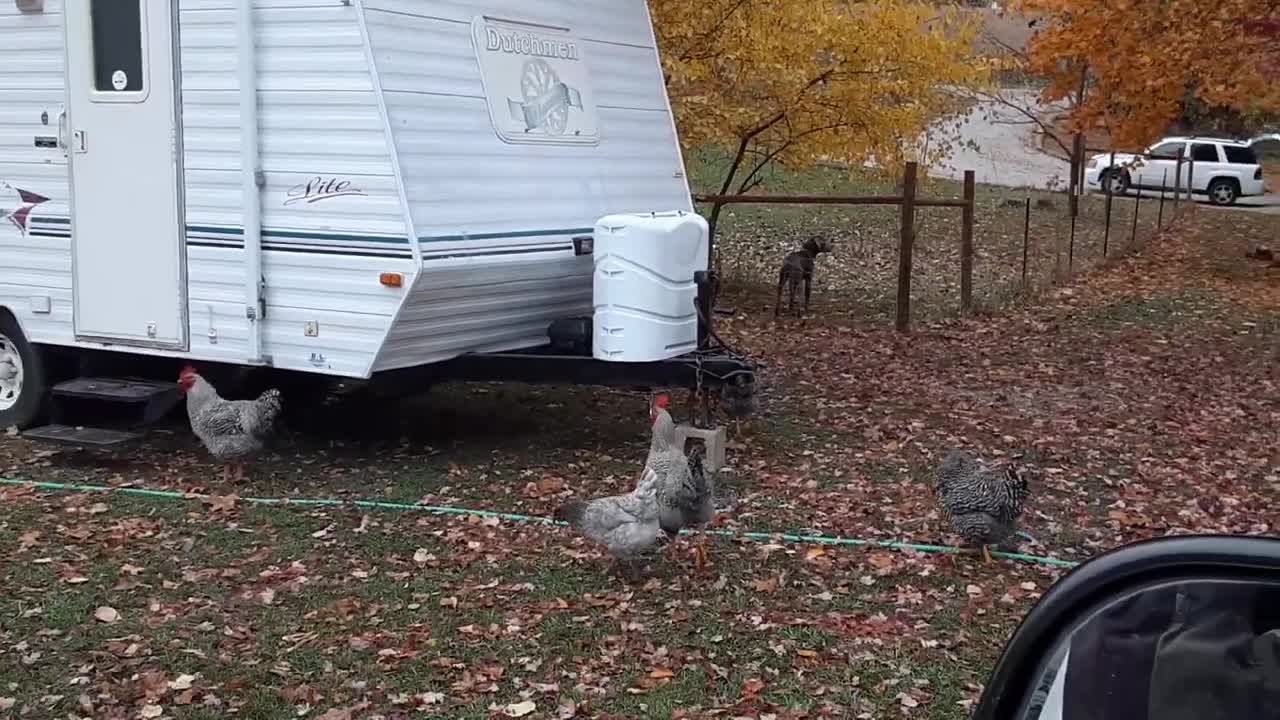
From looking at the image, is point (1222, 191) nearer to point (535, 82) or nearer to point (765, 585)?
point (535, 82)

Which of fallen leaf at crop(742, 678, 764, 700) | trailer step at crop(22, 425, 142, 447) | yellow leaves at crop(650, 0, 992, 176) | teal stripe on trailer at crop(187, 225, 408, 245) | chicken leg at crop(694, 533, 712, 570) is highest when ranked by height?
yellow leaves at crop(650, 0, 992, 176)

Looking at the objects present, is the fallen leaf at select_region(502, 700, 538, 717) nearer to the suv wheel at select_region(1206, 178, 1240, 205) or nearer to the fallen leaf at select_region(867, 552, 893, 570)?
the fallen leaf at select_region(867, 552, 893, 570)

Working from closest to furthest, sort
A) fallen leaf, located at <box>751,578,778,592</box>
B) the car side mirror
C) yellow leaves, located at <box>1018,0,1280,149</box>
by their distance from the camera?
the car side mirror → fallen leaf, located at <box>751,578,778,592</box> → yellow leaves, located at <box>1018,0,1280,149</box>

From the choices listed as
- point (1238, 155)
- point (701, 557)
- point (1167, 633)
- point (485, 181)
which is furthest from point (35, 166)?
point (1238, 155)

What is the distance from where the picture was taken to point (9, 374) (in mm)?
8234

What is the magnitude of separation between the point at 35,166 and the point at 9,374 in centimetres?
148

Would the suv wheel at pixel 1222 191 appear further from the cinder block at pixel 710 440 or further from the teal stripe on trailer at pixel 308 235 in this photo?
the teal stripe on trailer at pixel 308 235

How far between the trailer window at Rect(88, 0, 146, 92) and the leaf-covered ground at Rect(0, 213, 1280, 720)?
2352 mm

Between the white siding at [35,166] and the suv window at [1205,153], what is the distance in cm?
3105

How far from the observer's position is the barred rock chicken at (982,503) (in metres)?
5.76

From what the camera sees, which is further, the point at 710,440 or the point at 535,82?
the point at 535,82

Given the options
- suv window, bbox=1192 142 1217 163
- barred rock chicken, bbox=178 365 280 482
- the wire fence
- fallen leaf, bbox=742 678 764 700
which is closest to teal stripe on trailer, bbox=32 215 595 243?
barred rock chicken, bbox=178 365 280 482

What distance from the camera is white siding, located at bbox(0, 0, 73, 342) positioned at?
7.62m

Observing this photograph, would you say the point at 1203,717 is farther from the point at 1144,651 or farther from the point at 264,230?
the point at 264,230
